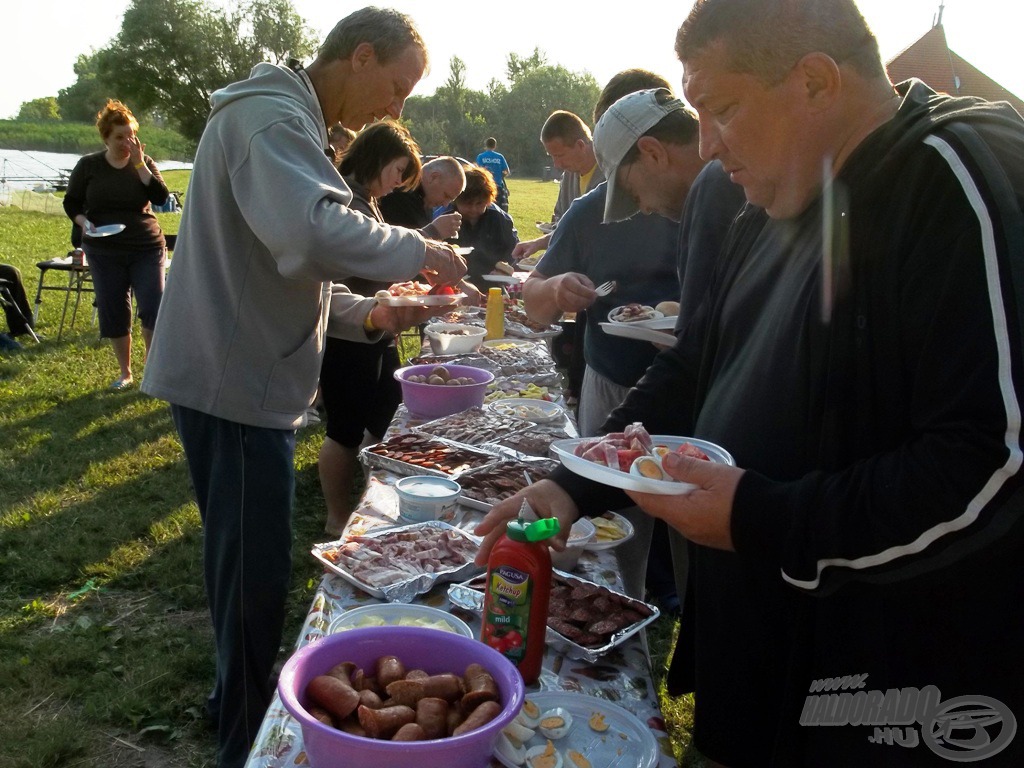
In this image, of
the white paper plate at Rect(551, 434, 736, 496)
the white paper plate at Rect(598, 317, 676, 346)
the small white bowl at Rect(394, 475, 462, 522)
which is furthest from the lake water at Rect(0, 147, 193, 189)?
the white paper plate at Rect(551, 434, 736, 496)

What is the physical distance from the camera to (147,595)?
360 centimetres

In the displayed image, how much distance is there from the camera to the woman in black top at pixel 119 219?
592 centimetres

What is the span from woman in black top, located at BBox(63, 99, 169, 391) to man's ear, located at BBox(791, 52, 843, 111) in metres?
5.79

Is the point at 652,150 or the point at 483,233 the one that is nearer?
the point at 652,150

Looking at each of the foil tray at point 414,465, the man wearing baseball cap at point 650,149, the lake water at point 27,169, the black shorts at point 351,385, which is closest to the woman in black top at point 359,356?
the black shorts at point 351,385

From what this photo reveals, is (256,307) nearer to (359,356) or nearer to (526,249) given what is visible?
(359,356)

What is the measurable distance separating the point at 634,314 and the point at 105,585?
2.68m

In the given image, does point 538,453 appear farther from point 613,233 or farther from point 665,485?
point 665,485

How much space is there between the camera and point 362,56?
225cm

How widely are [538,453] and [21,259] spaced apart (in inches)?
476

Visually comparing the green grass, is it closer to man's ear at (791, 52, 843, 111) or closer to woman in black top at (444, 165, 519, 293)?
woman in black top at (444, 165, 519, 293)

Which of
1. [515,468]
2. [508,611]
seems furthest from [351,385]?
[508,611]

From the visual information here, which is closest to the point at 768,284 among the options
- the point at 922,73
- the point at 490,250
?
the point at 490,250

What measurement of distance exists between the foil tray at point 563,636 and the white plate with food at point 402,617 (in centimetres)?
8
